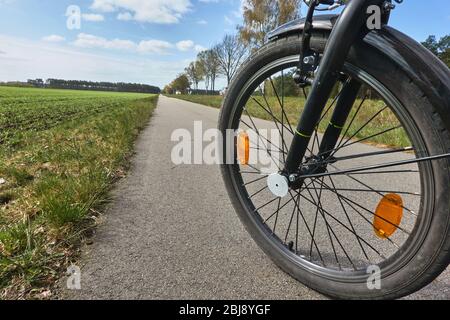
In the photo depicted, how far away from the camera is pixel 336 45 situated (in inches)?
48.5

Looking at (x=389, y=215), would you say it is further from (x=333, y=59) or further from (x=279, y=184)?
(x=333, y=59)

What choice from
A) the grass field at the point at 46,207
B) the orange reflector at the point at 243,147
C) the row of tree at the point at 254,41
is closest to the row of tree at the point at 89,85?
the row of tree at the point at 254,41

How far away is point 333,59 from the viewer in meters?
1.26

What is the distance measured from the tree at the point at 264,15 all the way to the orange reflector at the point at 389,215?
29.6 m

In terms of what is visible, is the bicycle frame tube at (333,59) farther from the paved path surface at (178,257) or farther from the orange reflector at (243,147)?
the paved path surface at (178,257)

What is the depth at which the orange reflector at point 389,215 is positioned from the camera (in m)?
1.35

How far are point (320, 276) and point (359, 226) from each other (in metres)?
0.93

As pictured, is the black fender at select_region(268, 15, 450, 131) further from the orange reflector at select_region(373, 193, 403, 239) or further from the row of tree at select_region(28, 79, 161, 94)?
the row of tree at select_region(28, 79, 161, 94)

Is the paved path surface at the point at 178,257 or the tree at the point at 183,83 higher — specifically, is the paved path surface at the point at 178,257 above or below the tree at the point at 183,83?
below
